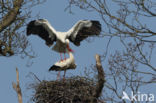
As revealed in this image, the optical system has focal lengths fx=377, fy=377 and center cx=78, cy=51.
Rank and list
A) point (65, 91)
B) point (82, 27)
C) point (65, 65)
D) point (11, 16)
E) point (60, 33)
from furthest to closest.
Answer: point (82, 27)
point (60, 33)
point (65, 65)
point (11, 16)
point (65, 91)

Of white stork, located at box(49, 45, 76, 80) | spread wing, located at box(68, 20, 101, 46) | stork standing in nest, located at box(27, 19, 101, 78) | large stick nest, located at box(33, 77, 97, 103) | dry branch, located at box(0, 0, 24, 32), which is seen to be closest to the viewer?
large stick nest, located at box(33, 77, 97, 103)

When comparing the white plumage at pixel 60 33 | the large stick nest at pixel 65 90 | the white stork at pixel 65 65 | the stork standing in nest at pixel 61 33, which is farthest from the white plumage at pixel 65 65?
the large stick nest at pixel 65 90

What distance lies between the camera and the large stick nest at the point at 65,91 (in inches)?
295

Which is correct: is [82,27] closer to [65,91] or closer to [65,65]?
[65,65]

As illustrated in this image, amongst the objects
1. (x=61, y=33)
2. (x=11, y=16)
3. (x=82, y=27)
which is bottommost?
(x=61, y=33)

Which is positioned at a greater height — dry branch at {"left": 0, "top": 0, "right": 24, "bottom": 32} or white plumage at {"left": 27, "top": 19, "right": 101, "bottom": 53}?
dry branch at {"left": 0, "top": 0, "right": 24, "bottom": 32}

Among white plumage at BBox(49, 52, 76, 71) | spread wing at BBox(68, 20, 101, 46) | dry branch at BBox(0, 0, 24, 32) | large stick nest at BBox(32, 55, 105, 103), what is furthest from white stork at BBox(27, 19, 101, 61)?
large stick nest at BBox(32, 55, 105, 103)

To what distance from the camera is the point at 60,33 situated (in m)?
9.25

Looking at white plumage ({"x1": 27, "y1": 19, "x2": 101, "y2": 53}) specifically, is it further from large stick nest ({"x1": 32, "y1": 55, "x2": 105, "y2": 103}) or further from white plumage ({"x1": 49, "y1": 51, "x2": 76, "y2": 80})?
large stick nest ({"x1": 32, "y1": 55, "x2": 105, "y2": 103})

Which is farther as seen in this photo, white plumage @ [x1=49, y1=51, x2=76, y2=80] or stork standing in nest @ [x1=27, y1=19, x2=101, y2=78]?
stork standing in nest @ [x1=27, y1=19, x2=101, y2=78]

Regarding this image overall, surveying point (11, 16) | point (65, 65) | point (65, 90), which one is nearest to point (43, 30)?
point (65, 65)

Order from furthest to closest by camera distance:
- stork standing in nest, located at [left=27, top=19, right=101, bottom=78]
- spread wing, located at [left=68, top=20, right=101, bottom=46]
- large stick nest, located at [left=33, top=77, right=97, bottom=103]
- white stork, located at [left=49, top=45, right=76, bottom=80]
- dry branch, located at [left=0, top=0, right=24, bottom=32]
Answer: spread wing, located at [left=68, top=20, right=101, bottom=46], stork standing in nest, located at [left=27, top=19, right=101, bottom=78], white stork, located at [left=49, top=45, right=76, bottom=80], dry branch, located at [left=0, top=0, right=24, bottom=32], large stick nest, located at [left=33, top=77, right=97, bottom=103]

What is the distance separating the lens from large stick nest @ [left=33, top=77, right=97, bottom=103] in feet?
24.6

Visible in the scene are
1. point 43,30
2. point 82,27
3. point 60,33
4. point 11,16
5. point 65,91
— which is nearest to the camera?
point 65,91
